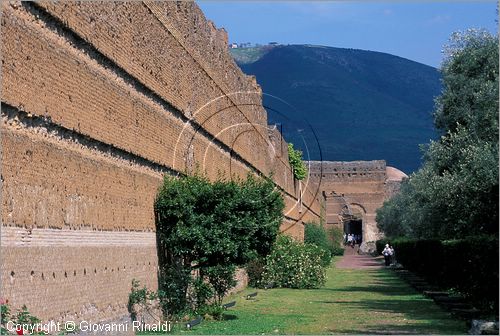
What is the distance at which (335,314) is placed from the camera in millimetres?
19891

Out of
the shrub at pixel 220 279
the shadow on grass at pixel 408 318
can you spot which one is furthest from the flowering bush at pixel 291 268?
the shrub at pixel 220 279

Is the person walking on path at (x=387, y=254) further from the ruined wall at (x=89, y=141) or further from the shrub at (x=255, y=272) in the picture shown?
the ruined wall at (x=89, y=141)

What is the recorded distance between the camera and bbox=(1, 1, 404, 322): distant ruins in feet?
Result: 34.6

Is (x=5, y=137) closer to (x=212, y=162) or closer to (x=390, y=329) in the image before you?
(x=390, y=329)

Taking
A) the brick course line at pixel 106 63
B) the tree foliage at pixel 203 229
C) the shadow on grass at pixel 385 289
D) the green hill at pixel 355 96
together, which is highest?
the green hill at pixel 355 96

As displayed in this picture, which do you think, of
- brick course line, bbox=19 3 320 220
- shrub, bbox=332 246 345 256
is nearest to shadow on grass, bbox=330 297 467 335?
brick course line, bbox=19 3 320 220

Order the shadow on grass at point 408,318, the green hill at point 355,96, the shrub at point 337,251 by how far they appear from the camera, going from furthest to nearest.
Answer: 1. the green hill at point 355,96
2. the shrub at point 337,251
3. the shadow on grass at point 408,318

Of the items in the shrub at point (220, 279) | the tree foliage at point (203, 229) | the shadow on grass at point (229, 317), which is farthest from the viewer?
the shrub at point (220, 279)

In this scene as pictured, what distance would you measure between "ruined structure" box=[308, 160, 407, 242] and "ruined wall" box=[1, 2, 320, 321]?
65.8 m

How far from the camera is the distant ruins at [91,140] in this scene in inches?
415

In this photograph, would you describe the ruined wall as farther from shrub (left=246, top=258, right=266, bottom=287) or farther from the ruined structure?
the ruined structure

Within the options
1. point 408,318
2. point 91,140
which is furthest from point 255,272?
point 91,140

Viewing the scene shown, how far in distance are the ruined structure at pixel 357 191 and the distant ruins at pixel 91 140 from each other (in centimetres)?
6487

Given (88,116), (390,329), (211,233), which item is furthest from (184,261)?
(88,116)
